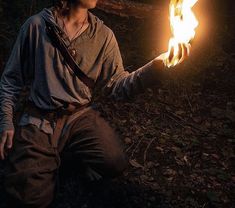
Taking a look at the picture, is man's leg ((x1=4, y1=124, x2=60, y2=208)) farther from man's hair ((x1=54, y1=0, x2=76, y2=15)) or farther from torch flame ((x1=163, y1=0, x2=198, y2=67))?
torch flame ((x1=163, y1=0, x2=198, y2=67))

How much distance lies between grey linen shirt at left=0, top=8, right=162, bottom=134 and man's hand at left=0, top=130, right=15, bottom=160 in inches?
2.2

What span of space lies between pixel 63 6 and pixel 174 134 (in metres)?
2.62

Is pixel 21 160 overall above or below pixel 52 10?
below

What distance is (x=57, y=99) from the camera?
418cm

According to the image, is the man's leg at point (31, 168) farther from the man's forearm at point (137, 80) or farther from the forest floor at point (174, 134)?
the man's forearm at point (137, 80)

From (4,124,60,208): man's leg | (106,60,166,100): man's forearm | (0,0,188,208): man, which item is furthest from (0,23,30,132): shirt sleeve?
(106,60,166,100): man's forearm

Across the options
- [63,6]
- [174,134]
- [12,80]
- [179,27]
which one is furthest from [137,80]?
[174,134]

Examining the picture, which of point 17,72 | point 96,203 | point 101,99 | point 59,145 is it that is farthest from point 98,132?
point 101,99

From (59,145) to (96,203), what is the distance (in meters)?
0.77

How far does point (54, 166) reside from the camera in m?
4.16

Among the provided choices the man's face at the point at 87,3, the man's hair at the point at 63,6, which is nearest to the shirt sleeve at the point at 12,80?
the man's hair at the point at 63,6

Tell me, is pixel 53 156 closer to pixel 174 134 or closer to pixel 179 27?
pixel 179 27

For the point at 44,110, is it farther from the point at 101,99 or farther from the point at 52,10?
the point at 101,99

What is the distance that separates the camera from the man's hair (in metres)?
4.21
